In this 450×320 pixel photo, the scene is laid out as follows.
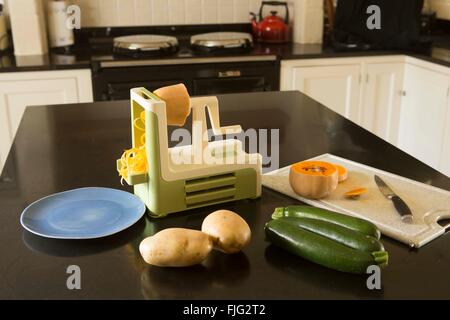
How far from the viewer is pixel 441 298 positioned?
2.61 ft

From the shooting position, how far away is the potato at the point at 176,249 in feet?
2.82

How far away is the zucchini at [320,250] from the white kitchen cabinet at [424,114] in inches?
85.5

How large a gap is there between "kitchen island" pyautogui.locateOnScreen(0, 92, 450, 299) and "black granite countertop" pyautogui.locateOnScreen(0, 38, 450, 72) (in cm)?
131

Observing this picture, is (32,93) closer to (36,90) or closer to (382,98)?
(36,90)

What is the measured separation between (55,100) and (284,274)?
2259 mm

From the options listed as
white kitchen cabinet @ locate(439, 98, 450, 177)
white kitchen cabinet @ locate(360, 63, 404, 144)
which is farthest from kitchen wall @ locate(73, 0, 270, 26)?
white kitchen cabinet @ locate(439, 98, 450, 177)

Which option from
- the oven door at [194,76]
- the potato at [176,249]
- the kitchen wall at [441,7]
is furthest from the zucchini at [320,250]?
the kitchen wall at [441,7]

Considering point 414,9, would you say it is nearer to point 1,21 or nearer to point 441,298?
point 1,21

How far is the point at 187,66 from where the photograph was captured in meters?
2.90

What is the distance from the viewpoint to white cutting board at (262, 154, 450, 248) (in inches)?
39.1

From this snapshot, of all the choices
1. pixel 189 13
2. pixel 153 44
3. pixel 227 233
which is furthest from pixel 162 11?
pixel 227 233

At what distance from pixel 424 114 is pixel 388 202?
213 cm

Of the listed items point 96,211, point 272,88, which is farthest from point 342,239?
point 272,88

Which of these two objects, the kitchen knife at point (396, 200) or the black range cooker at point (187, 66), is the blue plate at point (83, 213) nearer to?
the kitchen knife at point (396, 200)
